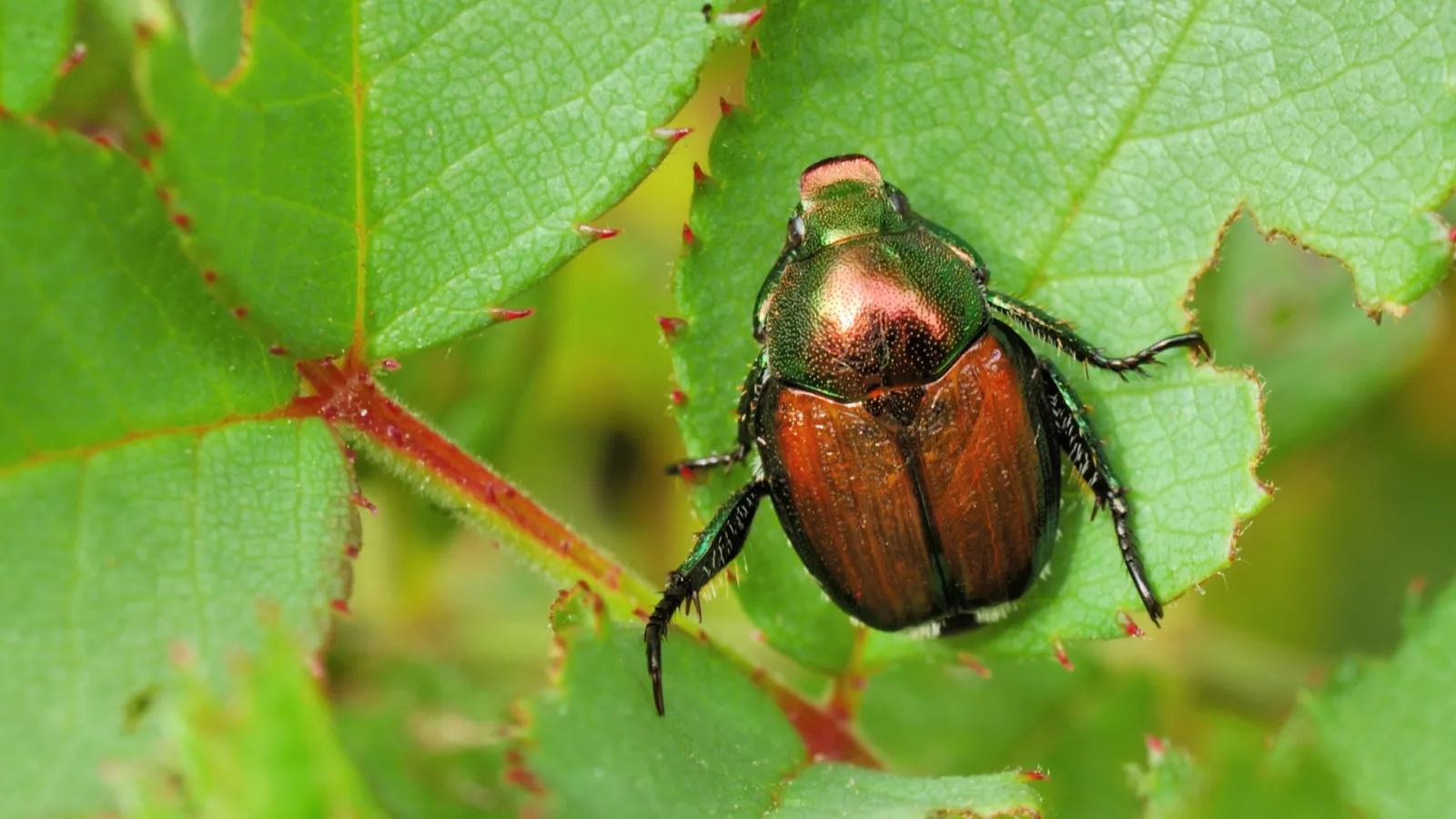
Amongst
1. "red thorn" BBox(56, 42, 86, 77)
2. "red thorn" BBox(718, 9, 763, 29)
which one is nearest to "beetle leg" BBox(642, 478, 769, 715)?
"red thorn" BBox(718, 9, 763, 29)

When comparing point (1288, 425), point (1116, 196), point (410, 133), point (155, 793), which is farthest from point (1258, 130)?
point (155, 793)

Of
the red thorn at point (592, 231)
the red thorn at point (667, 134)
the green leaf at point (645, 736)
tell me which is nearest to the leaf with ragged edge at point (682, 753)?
the green leaf at point (645, 736)

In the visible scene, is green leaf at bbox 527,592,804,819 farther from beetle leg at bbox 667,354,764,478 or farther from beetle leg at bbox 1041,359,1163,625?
beetle leg at bbox 1041,359,1163,625

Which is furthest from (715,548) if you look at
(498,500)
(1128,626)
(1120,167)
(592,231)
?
(1120,167)

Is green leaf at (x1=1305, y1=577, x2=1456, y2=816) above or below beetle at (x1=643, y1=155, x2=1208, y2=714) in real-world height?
below

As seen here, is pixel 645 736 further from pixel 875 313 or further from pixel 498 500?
pixel 875 313

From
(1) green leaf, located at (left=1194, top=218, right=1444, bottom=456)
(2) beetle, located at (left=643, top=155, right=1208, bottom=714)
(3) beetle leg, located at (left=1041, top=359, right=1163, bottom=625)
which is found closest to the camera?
(3) beetle leg, located at (left=1041, top=359, right=1163, bottom=625)

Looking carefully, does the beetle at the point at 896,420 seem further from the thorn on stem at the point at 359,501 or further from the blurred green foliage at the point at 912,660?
the blurred green foliage at the point at 912,660
